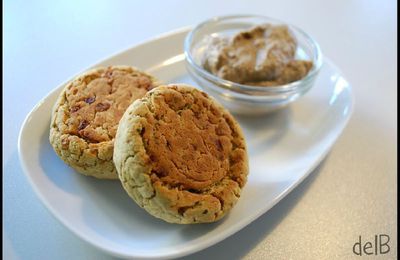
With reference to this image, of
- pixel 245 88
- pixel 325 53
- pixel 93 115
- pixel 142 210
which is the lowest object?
pixel 325 53

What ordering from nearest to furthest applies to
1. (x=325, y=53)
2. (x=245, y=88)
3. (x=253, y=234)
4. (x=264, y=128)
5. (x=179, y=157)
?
(x=179, y=157) → (x=253, y=234) → (x=245, y=88) → (x=264, y=128) → (x=325, y=53)

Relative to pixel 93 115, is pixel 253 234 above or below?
below

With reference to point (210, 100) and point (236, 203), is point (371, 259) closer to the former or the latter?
point (236, 203)

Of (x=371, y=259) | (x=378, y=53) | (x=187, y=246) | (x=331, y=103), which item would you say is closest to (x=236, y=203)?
(x=187, y=246)

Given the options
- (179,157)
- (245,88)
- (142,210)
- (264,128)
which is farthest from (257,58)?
(142,210)

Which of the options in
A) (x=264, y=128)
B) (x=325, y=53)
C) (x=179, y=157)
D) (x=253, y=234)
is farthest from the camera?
(x=325, y=53)

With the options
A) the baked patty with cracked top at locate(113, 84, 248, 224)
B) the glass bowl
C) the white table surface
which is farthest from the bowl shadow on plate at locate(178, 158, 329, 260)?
the glass bowl

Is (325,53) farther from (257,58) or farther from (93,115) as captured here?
(93,115)
